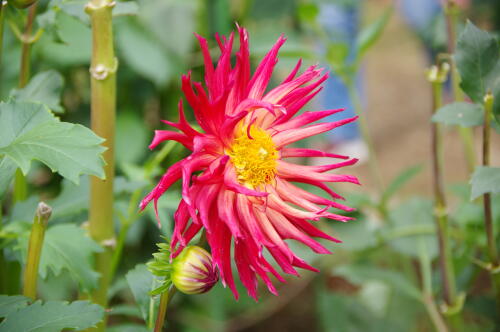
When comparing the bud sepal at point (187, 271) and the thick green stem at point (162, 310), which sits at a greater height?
the bud sepal at point (187, 271)

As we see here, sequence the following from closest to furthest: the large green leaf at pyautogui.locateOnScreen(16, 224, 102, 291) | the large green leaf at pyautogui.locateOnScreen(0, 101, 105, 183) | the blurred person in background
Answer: the large green leaf at pyautogui.locateOnScreen(0, 101, 105, 183) < the large green leaf at pyautogui.locateOnScreen(16, 224, 102, 291) < the blurred person in background

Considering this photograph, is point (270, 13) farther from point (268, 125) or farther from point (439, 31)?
point (268, 125)

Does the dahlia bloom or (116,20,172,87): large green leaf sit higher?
(116,20,172,87): large green leaf

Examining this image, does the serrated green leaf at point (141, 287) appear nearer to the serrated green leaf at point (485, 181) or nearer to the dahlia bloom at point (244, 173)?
the dahlia bloom at point (244, 173)

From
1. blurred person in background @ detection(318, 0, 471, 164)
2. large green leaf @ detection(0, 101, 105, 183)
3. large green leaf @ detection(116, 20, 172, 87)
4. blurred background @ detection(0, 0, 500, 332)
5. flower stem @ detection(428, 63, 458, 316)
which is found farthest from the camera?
blurred person in background @ detection(318, 0, 471, 164)

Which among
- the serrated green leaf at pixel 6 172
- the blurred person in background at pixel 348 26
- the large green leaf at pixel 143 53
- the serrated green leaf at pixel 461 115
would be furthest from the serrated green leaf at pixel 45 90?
the blurred person in background at pixel 348 26

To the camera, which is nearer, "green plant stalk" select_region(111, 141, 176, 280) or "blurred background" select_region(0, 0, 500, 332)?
"green plant stalk" select_region(111, 141, 176, 280)

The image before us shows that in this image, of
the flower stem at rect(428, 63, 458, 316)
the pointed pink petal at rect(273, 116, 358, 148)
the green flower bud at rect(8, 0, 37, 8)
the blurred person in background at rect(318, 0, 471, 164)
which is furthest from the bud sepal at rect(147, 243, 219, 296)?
the blurred person in background at rect(318, 0, 471, 164)

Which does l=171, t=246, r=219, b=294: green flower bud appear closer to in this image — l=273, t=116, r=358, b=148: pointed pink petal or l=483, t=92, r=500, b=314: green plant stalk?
l=273, t=116, r=358, b=148: pointed pink petal
